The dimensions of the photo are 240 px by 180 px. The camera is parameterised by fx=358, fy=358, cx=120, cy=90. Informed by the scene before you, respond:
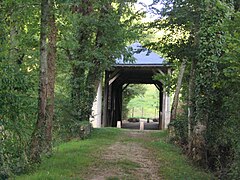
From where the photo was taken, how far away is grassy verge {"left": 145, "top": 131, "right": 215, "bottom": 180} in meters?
7.75

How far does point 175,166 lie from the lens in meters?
8.73

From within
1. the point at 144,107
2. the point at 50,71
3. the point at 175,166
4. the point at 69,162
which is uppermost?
the point at 50,71

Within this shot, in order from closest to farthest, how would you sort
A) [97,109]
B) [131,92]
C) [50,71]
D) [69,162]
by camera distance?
[69,162] → [50,71] → [97,109] → [131,92]

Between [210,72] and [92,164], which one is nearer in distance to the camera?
[92,164]

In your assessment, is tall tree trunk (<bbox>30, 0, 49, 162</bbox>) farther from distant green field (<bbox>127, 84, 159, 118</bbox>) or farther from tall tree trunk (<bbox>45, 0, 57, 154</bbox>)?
distant green field (<bbox>127, 84, 159, 118</bbox>)

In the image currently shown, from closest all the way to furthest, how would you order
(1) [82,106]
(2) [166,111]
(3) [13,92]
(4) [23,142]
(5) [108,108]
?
(3) [13,92]
(4) [23,142]
(1) [82,106]
(2) [166,111]
(5) [108,108]


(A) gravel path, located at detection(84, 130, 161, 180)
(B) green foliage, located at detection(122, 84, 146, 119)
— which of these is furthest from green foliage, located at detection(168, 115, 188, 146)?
(B) green foliage, located at detection(122, 84, 146, 119)

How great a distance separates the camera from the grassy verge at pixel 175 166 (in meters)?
7.75

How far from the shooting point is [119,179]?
23.0ft

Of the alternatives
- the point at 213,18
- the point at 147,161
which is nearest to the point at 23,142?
the point at 147,161

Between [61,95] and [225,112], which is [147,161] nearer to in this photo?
[225,112]

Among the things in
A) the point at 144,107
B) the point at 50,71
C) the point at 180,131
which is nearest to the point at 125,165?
the point at 50,71

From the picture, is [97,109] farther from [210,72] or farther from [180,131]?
[210,72]

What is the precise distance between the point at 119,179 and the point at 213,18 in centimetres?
470
